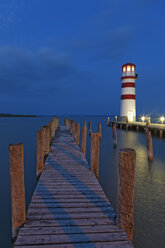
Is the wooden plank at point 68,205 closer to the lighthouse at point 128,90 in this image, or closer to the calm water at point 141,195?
the calm water at point 141,195

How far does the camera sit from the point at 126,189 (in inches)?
126

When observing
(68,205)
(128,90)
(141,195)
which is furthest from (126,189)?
(128,90)

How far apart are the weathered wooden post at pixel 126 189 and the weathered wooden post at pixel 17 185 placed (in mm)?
1937

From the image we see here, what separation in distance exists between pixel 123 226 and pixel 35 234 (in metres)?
1.62

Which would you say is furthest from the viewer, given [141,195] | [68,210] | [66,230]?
[141,195]

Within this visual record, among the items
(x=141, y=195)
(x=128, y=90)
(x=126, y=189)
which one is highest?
(x=128, y=90)

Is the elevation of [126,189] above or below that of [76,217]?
above

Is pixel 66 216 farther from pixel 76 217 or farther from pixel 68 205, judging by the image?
pixel 68 205

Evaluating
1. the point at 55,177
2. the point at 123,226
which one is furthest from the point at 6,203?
the point at 123,226

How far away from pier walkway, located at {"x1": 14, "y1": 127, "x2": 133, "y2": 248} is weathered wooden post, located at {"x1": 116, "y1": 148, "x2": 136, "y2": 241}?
0.59 feet

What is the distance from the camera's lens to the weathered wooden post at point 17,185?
3.34 metres

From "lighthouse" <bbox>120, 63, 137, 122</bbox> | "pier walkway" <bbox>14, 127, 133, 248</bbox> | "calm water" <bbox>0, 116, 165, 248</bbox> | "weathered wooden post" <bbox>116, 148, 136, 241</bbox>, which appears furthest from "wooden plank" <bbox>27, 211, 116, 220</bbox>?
"lighthouse" <bbox>120, 63, 137, 122</bbox>

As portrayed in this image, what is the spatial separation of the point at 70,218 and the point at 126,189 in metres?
1.35

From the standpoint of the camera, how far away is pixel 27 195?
23.5 feet
